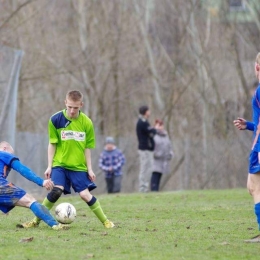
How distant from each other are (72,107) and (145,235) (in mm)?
1921

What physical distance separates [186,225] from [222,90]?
20815 millimetres

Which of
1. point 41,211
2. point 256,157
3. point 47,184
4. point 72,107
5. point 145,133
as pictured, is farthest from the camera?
point 145,133

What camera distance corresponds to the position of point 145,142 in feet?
68.4

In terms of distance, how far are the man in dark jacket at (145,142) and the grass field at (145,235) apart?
232 inches

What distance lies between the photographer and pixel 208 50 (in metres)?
30.0

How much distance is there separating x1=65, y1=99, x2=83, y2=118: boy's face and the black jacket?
33.2 ft

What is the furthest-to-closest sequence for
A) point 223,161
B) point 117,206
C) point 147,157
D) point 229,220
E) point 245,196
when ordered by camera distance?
1. point 223,161
2. point 147,157
3. point 245,196
4. point 117,206
5. point 229,220

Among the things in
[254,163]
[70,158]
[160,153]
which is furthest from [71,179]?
[160,153]

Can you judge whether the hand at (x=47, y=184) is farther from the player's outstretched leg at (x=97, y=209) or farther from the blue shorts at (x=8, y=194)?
the player's outstretched leg at (x=97, y=209)

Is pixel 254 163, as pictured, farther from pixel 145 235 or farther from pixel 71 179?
pixel 71 179

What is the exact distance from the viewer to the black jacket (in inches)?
808

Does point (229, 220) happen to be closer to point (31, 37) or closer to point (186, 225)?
point (186, 225)

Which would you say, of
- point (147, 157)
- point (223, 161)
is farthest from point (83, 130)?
point (223, 161)

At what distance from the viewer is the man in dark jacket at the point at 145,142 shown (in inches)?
810
